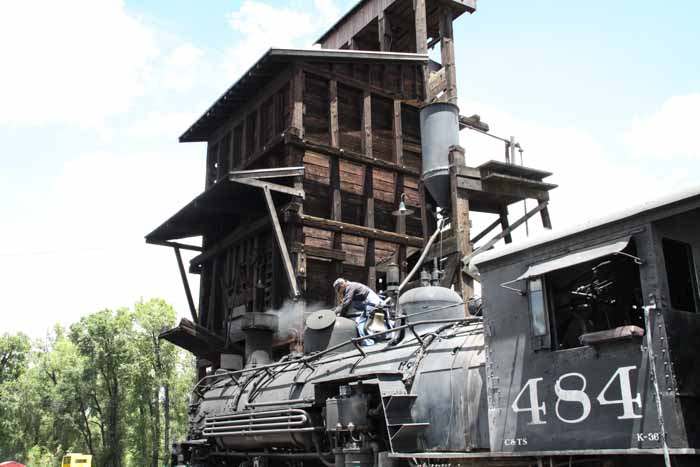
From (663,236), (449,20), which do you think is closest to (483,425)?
(663,236)

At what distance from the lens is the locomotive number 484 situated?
4695 mm

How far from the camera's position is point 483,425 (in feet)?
20.0

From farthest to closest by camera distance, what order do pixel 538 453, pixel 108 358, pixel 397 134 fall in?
pixel 108 358, pixel 397 134, pixel 538 453

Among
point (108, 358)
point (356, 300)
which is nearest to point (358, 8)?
point (356, 300)

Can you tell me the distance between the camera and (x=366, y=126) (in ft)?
59.5

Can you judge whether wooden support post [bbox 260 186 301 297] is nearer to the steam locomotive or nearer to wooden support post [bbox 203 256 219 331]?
wooden support post [bbox 203 256 219 331]

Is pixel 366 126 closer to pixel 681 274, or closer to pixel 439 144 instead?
pixel 439 144

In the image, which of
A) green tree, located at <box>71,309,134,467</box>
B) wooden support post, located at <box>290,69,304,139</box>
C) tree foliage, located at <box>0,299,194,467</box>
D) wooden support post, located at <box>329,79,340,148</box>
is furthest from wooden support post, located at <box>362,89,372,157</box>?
green tree, located at <box>71,309,134,467</box>

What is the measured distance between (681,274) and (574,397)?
47.2 inches

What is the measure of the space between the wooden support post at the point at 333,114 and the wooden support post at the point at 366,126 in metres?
0.86

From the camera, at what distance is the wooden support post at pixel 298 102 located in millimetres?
16672

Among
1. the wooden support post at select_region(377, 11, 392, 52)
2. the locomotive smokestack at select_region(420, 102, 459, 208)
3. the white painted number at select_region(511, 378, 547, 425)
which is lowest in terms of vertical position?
the white painted number at select_region(511, 378, 547, 425)

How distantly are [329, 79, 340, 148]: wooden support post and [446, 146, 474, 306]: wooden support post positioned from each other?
15.1 ft

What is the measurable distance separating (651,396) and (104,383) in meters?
39.1
